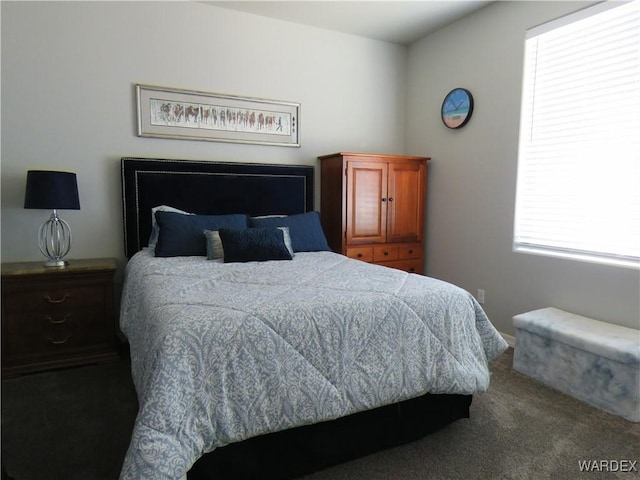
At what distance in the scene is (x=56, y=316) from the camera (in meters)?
2.77

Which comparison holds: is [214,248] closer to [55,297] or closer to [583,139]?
[55,297]

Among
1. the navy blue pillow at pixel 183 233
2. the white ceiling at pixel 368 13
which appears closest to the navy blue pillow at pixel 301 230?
the navy blue pillow at pixel 183 233

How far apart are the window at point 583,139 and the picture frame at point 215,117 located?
1996 mm

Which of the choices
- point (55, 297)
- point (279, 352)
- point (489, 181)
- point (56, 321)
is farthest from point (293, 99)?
point (279, 352)

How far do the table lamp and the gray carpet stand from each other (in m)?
0.93

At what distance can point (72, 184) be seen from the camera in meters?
2.83

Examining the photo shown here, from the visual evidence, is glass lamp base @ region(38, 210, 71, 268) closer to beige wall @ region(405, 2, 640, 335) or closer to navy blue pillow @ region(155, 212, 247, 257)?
navy blue pillow @ region(155, 212, 247, 257)

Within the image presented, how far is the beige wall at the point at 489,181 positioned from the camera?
2.79m

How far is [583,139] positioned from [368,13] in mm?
2003

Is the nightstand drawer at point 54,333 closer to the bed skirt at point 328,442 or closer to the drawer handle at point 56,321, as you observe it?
the drawer handle at point 56,321

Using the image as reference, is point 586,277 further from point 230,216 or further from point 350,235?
point 230,216

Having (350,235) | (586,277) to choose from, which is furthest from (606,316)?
(350,235)

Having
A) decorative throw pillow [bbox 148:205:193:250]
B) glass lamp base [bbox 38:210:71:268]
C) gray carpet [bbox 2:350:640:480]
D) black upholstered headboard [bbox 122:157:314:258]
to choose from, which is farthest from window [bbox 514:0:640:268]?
glass lamp base [bbox 38:210:71:268]

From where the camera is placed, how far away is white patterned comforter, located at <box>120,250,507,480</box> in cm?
138
